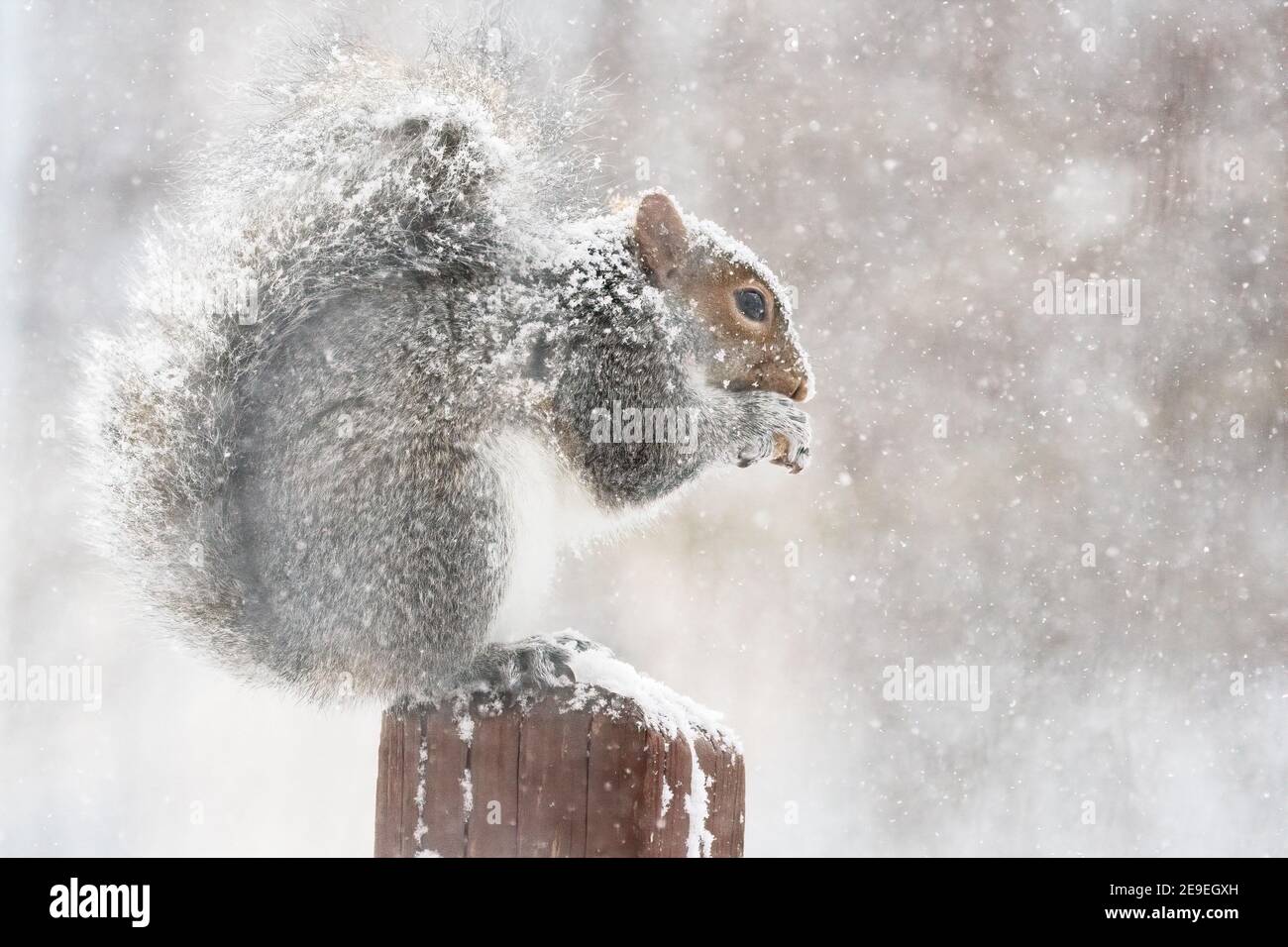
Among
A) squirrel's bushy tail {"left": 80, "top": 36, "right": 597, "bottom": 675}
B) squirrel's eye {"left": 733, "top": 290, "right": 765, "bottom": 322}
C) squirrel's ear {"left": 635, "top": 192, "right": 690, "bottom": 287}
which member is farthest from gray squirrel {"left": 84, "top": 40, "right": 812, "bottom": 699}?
squirrel's eye {"left": 733, "top": 290, "right": 765, "bottom": 322}

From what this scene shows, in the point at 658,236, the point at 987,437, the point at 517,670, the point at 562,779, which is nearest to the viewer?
the point at 562,779

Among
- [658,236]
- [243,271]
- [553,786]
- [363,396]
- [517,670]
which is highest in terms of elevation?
[658,236]

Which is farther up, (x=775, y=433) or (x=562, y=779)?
(x=775, y=433)

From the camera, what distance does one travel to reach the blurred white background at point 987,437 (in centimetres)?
341

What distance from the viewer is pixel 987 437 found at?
3514mm

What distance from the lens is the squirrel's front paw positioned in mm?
1670

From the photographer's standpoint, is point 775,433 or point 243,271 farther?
point 775,433

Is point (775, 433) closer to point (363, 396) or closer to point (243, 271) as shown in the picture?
point (363, 396)

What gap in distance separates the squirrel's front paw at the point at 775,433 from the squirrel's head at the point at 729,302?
0.18 ft

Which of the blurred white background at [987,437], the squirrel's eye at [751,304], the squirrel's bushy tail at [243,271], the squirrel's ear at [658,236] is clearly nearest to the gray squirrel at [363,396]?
the squirrel's bushy tail at [243,271]

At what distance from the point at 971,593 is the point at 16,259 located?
10.3 feet

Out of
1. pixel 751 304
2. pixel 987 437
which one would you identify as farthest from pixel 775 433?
pixel 987 437

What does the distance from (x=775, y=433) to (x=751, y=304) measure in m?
0.23

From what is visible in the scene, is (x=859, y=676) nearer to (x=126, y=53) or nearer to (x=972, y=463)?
(x=972, y=463)
